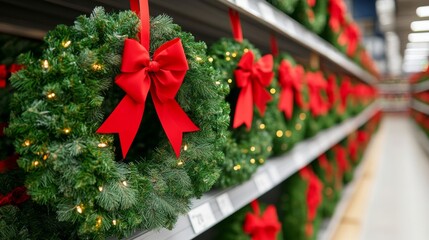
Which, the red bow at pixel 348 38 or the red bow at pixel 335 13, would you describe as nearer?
the red bow at pixel 335 13

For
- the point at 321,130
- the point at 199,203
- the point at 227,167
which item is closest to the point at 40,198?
the point at 199,203

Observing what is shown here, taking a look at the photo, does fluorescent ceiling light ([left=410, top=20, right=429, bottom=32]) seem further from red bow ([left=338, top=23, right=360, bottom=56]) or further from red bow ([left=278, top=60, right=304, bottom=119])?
red bow ([left=278, top=60, right=304, bottom=119])

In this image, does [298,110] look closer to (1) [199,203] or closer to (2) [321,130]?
(2) [321,130]

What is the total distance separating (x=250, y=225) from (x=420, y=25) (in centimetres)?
489

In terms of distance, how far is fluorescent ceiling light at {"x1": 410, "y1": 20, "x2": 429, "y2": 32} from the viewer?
4957 mm

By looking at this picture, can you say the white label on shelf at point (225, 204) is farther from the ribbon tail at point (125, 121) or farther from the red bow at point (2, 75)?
the red bow at point (2, 75)

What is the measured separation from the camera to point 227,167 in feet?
3.59

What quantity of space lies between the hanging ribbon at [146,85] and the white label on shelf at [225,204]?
37 cm

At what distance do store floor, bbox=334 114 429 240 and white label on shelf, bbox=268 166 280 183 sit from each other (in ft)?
4.41

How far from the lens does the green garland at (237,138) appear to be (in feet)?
3.56

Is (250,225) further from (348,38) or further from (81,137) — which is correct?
(348,38)

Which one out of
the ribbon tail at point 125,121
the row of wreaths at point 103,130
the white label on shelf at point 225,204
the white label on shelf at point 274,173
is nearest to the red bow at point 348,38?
the white label on shelf at point 274,173

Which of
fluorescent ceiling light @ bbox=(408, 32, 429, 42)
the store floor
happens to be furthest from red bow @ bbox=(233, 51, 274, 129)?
fluorescent ceiling light @ bbox=(408, 32, 429, 42)

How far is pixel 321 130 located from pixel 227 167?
4.82ft
